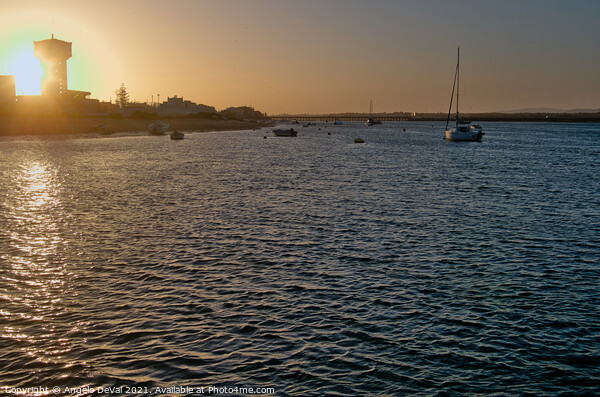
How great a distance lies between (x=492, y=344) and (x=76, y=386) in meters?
9.00

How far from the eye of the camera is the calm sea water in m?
10.1

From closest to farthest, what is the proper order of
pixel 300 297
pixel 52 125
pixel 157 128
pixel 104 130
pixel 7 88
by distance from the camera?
1. pixel 300 297
2. pixel 52 125
3. pixel 104 130
4. pixel 157 128
5. pixel 7 88

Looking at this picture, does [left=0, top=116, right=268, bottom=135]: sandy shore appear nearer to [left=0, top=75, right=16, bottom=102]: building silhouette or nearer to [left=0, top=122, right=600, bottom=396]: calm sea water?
[left=0, top=75, right=16, bottom=102]: building silhouette

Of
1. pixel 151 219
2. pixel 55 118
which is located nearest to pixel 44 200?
pixel 151 219

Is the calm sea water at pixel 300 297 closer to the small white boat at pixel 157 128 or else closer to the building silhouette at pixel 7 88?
the small white boat at pixel 157 128

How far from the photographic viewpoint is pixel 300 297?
14.4 metres

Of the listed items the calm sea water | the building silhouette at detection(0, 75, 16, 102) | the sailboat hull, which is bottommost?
the calm sea water

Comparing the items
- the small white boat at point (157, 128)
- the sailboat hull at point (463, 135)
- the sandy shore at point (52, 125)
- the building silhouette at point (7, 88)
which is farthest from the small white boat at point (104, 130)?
the sailboat hull at point (463, 135)

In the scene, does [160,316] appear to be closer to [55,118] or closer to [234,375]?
[234,375]

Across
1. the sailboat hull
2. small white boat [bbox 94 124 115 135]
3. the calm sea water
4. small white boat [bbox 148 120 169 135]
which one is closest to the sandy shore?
small white boat [bbox 94 124 115 135]

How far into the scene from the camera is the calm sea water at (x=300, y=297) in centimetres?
1013

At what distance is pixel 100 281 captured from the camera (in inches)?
616

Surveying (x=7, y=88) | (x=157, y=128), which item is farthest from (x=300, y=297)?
(x=7, y=88)

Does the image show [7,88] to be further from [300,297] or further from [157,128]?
[300,297]
